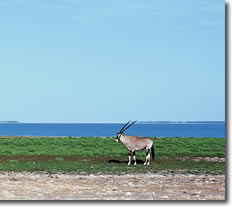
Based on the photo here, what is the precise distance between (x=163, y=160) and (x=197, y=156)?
377cm

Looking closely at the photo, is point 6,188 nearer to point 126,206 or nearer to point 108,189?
point 108,189

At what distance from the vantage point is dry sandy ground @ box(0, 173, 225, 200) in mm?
13195

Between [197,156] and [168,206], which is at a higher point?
[197,156]

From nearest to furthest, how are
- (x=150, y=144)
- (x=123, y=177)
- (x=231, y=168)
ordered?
(x=231, y=168), (x=123, y=177), (x=150, y=144)

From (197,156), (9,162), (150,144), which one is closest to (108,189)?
(150,144)

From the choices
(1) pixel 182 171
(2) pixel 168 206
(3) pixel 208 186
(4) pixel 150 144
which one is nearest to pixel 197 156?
(4) pixel 150 144

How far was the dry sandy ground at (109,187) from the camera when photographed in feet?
43.3

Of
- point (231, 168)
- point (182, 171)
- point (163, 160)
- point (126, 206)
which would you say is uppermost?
point (163, 160)

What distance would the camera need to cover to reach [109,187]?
15211 millimetres

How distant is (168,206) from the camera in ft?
38.0

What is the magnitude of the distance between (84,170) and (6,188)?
5643 mm

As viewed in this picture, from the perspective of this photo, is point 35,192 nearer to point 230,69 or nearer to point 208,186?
point 208,186

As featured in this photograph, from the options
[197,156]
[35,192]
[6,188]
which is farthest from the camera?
[197,156]

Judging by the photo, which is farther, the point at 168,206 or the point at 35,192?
the point at 35,192
